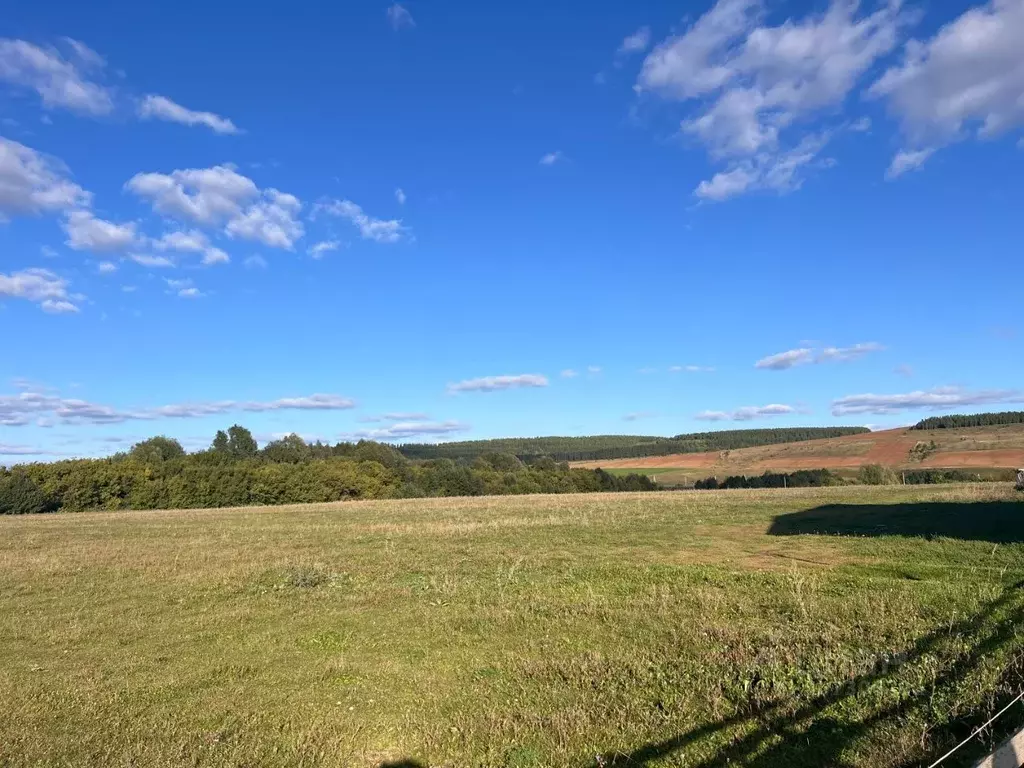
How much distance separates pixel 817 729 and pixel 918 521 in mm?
19109

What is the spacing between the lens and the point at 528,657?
9.17 meters

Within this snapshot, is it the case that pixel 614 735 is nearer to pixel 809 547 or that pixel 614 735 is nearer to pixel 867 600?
pixel 867 600

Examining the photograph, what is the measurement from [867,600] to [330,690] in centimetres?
840

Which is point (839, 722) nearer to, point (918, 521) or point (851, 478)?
point (918, 521)

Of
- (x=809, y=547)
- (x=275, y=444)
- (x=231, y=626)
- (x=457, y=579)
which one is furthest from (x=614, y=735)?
(x=275, y=444)

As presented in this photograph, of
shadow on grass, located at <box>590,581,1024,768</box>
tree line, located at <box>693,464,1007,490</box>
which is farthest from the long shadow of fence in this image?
tree line, located at <box>693,464,1007,490</box>

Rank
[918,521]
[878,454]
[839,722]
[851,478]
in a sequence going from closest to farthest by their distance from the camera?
[839,722], [918,521], [851,478], [878,454]

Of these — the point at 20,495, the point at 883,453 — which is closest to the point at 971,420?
the point at 883,453

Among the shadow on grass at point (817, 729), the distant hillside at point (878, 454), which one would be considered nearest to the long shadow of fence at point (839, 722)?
the shadow on grass at point (817, 729)

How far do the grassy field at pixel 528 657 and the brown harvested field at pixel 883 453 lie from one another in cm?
6144

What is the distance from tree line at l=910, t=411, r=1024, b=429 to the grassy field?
302ft

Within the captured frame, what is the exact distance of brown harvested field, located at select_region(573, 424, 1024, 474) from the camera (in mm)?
70938

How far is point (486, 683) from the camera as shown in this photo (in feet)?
27.0

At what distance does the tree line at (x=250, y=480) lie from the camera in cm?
7156
